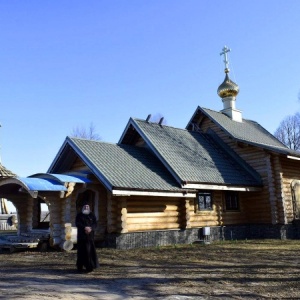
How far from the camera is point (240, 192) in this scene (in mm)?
19047

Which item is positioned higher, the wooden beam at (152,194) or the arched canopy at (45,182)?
the arched canopy at (45,182)

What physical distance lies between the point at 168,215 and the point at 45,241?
4.89 metres

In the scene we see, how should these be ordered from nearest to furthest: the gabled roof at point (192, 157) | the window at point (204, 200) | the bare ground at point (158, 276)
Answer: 1. the bare ground at point (158, 276)
2. the gabled roof at point (192, 157)
3. the window at point (204, 200)

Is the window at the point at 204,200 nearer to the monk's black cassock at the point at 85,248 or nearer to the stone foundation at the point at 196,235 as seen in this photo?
the stone foundation at the point at 196,235

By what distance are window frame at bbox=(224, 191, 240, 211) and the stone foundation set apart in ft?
2.87

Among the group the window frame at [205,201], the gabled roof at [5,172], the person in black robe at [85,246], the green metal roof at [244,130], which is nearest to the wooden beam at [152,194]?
the window frame at [205,201]

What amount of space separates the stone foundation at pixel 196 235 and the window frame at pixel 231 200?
2.87ft

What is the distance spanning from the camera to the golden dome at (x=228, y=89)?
24438mm

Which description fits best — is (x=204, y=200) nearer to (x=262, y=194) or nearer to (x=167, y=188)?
(x=167, y=188)

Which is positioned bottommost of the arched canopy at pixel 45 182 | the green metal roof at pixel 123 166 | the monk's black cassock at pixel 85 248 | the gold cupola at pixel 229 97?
the monk's black cassock at pixel 85 248

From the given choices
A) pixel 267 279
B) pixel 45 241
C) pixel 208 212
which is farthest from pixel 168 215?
pixel 267 279

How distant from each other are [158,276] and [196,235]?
8.17 metres

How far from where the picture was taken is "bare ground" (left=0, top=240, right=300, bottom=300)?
21.8ft

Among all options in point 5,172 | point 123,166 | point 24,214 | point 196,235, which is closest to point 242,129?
Answer: point 196,235
